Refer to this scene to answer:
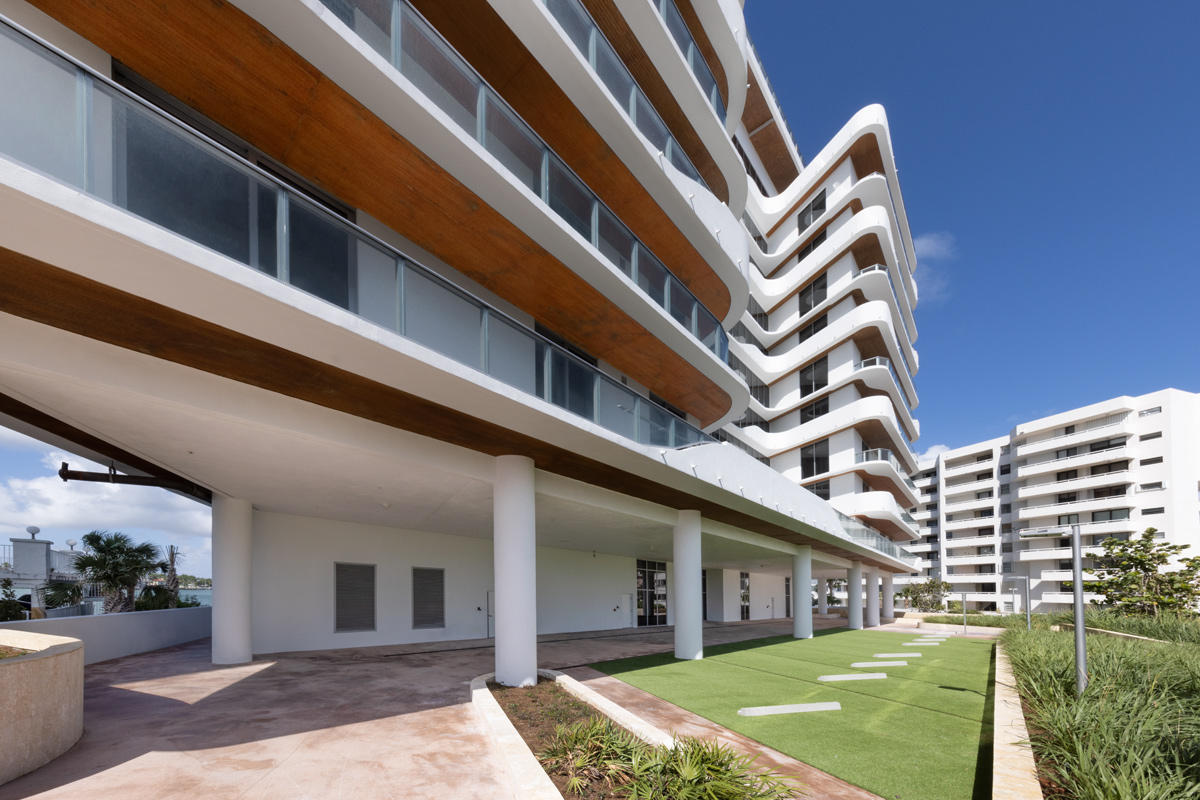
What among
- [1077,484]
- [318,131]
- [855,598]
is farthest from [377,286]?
[1077,484]

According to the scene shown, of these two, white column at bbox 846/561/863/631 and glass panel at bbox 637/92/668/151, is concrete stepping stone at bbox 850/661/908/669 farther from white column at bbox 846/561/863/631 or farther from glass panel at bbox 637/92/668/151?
white column at bbox 846/561/863/631

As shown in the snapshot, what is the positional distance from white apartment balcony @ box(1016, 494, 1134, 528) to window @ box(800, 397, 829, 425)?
39.7 m

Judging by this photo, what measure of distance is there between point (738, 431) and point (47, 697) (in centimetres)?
3884

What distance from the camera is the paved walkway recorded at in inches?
247

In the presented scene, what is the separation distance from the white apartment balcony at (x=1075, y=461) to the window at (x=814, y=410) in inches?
1598

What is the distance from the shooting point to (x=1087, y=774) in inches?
205

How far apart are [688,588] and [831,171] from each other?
123 ft

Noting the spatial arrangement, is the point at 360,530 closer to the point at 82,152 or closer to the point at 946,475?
the point at 82,152

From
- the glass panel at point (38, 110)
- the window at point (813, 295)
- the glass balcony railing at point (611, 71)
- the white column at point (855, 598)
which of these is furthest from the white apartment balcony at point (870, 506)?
the glass panel at point (38, 110)

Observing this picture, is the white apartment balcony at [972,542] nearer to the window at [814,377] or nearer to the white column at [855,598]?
the window at [814,377]

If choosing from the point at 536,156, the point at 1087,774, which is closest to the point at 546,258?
the point at 536,156

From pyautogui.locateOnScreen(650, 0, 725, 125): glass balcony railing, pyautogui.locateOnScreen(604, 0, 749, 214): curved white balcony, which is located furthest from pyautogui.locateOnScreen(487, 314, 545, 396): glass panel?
pyautogui.locateOnScreen(650, 0, 725, 125): glass balcony railing

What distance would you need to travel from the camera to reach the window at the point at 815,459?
43.1 meters

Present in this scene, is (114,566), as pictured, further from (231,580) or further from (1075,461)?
(1075,461)
